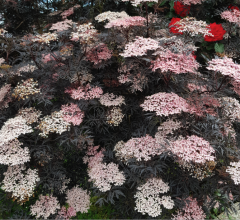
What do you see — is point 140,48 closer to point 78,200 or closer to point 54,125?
point 54,125

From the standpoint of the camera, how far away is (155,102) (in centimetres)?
170

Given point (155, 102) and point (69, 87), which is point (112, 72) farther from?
point (155, 102)

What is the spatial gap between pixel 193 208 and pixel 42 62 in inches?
92.0

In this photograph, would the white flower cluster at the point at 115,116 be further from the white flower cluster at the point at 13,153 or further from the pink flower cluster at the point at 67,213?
the pink flower cluster at the point at 67,213

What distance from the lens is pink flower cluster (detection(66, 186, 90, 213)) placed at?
7.50 feet

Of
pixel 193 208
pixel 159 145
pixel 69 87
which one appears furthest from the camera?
pixel 69 87

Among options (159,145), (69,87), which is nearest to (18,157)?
(69,87)

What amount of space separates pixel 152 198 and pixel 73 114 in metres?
1.14

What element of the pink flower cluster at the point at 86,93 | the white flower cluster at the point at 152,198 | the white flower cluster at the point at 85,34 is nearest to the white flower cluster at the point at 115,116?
the pink flower cluster at the point at 86,93

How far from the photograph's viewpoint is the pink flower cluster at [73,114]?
1924 millimetres

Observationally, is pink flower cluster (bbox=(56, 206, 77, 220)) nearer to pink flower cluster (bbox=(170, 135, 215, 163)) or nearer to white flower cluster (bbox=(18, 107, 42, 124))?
white flower cluster (bbox=(18, 107, 42, 124))

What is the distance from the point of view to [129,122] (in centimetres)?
248

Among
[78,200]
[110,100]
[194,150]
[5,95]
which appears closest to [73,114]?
[110,100]

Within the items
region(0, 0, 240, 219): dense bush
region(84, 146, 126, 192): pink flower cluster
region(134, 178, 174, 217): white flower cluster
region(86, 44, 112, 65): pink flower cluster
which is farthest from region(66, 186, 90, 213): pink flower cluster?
region(86, 44, 112, 65): pink flower cluster
